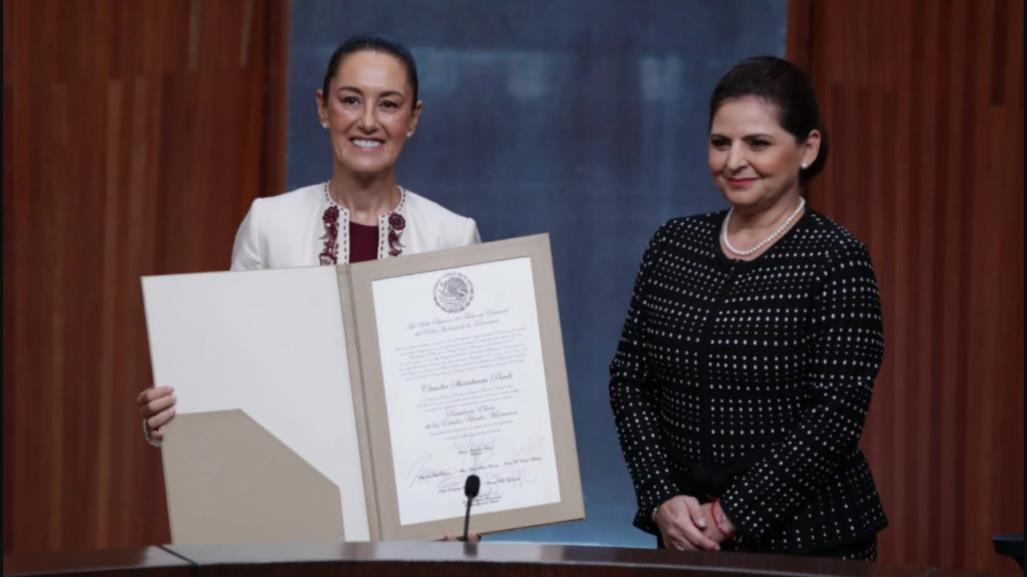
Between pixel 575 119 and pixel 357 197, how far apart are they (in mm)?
1702

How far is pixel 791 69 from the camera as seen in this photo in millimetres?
2227

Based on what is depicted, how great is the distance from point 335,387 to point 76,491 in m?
2.03

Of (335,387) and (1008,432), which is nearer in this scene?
(335,387)

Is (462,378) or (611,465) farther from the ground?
(462,378)

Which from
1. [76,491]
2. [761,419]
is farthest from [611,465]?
[761,419]

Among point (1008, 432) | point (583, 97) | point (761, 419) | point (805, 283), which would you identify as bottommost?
point (1008, 432)

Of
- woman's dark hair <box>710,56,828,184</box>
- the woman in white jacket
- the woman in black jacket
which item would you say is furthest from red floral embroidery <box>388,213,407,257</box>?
woman's dark hair <box>710,56,828,184</box>

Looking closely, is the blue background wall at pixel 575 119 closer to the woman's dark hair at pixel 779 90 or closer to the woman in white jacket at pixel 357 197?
the woman in white jacket at pixel 357 197

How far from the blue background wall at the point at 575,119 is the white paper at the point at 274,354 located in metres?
1.89

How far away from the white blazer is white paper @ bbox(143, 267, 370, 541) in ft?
0.80

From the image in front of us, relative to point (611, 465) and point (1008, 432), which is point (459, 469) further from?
point (1008, 432)

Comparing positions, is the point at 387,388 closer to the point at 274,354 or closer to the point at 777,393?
the point at 274,354

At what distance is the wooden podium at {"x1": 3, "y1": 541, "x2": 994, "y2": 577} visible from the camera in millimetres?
1491

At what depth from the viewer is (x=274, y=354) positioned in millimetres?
2121
